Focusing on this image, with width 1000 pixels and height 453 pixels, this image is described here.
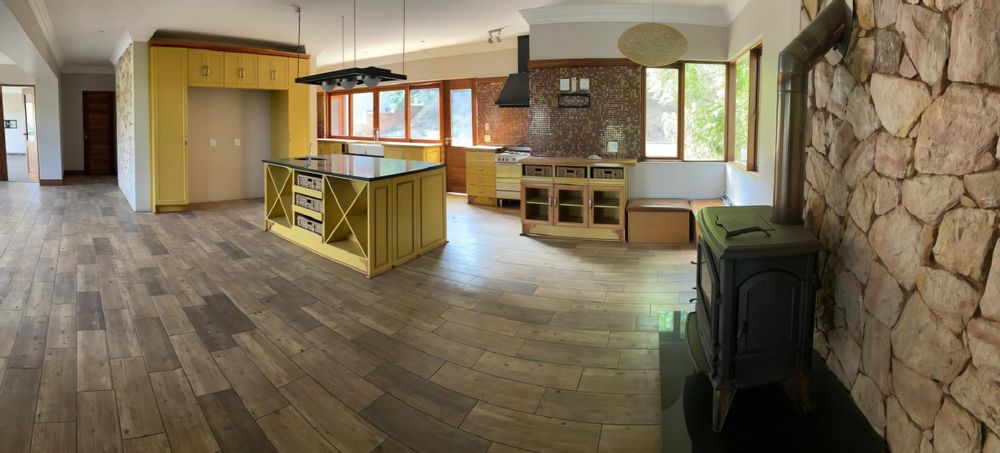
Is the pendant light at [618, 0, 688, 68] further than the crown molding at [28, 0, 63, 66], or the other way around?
the crown molding at [28, 0, 63, 66]

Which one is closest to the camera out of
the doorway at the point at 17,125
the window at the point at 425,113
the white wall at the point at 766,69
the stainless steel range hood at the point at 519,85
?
the white wall at the point at 766,69

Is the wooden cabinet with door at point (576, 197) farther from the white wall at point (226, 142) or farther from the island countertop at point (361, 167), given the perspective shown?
the white wall at point (226, 142)

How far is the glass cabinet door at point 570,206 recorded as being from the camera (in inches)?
264

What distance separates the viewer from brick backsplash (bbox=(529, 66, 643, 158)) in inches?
277

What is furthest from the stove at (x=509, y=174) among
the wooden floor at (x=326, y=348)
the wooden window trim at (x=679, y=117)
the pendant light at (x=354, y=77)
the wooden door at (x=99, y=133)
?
the wooden door at (x=99, y=133)

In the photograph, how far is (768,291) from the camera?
Answer: 7.75 ft

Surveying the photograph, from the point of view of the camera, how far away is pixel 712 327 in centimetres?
243

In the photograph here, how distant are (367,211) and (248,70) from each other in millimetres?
5100

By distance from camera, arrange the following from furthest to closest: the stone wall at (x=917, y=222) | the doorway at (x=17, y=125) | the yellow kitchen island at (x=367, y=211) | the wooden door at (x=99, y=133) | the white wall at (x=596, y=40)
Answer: the doorway at (x=17, y=125), the wooden door at (x=99, y=133), the white wall at (x=596, y=40), the yellow kitchen island at (x=367, y=211), the stone wall at (x=917, y=222)

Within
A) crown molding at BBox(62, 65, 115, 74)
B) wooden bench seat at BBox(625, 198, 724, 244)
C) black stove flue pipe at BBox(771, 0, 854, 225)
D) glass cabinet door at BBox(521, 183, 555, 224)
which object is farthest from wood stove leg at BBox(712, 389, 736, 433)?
crown molding at BBox(62, 65, 115, 74)

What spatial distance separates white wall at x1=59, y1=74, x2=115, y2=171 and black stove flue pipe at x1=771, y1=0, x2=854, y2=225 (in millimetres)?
15461

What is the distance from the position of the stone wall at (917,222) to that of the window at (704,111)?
14.2 feet

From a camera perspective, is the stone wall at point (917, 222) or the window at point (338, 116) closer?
the stone wall at point (917, 222)

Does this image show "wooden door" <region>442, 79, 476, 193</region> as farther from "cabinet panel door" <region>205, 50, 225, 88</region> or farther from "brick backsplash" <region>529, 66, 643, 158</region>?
"cabinet panel door" <region>205, 50, 225, 88</region>
